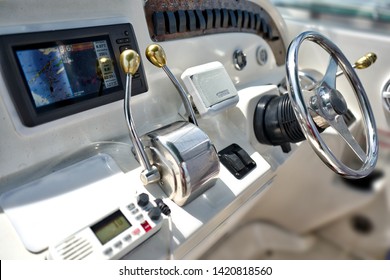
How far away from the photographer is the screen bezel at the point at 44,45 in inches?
25.4

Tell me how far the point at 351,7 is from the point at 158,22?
133 cm

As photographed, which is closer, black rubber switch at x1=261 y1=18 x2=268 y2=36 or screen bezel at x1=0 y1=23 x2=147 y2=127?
screen bezel at x1=0 y1=23 x2=147 y2=127

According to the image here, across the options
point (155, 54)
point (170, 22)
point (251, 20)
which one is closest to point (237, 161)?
point (155, 54)

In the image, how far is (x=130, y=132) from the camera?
0.66 m

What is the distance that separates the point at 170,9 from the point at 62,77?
1.51ft

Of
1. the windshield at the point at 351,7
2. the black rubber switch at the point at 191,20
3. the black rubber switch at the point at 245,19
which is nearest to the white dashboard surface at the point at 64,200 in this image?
the black rubber switch at the point at 191,20

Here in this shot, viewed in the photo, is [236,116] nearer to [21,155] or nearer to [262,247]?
[21,155]

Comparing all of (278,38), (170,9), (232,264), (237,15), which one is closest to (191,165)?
(232,264)

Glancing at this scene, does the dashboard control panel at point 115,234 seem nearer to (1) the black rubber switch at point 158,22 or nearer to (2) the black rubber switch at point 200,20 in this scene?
(1) the black rubber switch at point 158,22

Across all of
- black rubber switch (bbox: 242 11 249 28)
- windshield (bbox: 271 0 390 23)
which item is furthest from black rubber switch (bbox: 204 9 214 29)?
windshield (bbox: 271 0 390 23)

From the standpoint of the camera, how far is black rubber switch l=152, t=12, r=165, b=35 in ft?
3.06

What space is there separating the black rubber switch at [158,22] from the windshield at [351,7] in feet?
4.06

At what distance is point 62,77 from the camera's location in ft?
2.38

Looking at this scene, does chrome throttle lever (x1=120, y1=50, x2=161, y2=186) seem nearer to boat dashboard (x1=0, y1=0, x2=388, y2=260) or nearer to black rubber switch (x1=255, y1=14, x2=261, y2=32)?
boat dashboard (x1=0, y1=0, x2=388, y2=260)
